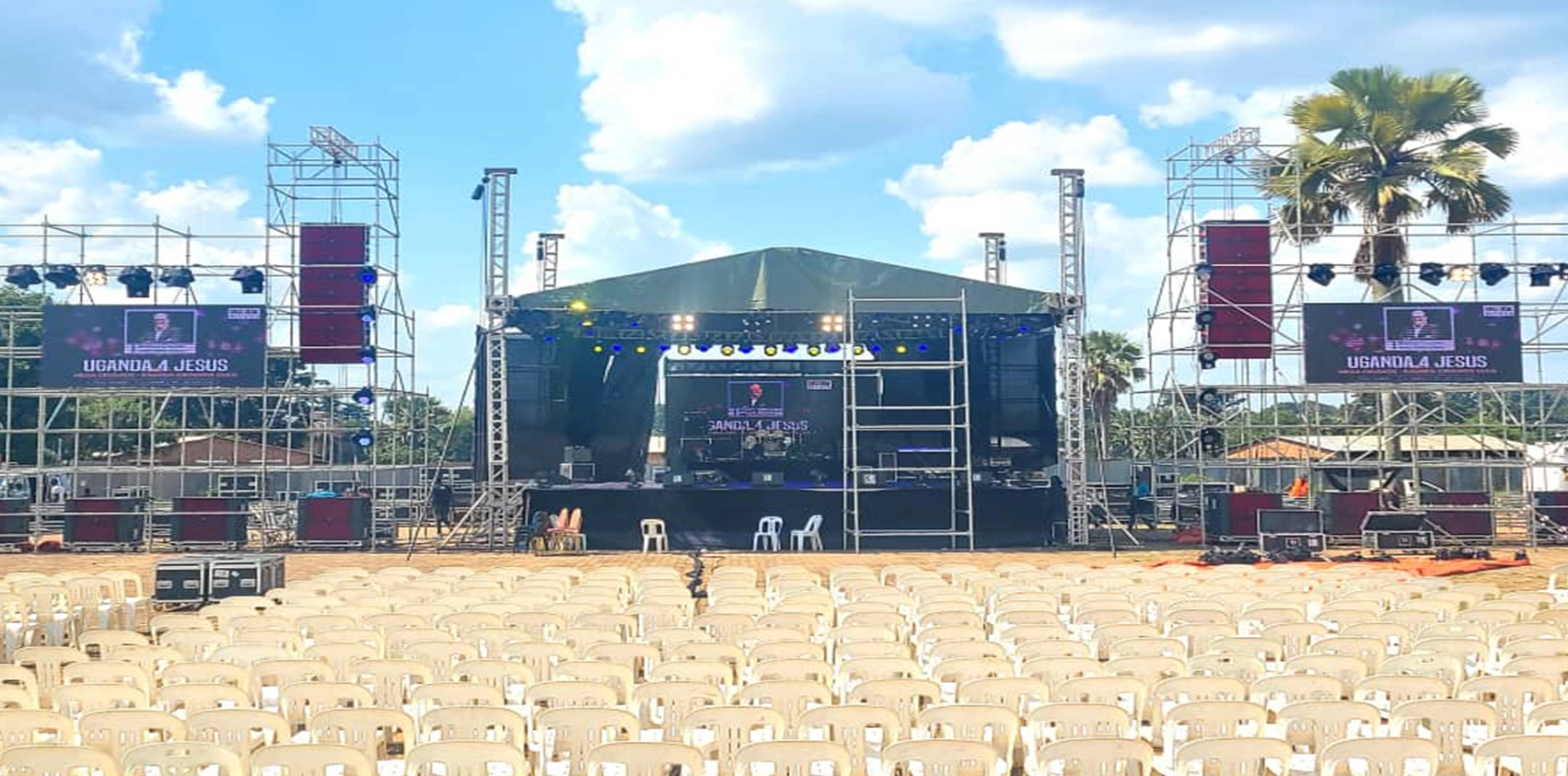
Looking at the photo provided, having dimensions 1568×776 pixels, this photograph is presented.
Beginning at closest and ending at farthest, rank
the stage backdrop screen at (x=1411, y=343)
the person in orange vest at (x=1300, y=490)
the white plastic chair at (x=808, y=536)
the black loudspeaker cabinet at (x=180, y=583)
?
the black loudspeaker cabinet at (x=180, y=583)
the stage backdrop screen at (x=1411, y=343)
the white plastic chair at (x=808, y=536)
the person in orange vest at (x=1300, y=490)

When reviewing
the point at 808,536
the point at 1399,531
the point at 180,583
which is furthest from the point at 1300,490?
the point at 180,583

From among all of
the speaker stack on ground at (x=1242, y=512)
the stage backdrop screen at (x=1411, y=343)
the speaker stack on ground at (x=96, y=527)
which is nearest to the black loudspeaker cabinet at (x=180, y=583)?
the speaker stack on ground at (x=96, y=527)

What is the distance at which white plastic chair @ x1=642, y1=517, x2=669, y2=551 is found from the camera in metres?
21.4

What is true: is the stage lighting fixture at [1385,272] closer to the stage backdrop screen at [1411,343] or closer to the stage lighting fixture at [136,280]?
the stage backdrop screen at [1411,343]

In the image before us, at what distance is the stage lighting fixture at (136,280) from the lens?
72.8 feet

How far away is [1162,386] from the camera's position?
22.4 meters

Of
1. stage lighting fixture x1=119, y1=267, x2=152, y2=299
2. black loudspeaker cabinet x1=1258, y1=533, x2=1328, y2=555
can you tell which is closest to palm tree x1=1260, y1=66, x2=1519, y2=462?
black loudspeaker cabinet x1=1258, y1=533, x2=1328, y2=555

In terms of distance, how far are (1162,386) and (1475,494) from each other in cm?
506

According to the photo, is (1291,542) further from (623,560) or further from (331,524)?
(331,524)

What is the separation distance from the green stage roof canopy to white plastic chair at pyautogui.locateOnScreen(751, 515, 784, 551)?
3.50 meters

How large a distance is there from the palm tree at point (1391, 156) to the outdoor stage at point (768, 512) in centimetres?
706

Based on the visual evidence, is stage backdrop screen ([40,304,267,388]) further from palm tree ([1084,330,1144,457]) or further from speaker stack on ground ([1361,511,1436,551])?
palm tree ([1084,330,1144,457])

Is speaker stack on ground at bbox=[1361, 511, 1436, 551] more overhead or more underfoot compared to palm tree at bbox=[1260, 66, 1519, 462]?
more underfoot

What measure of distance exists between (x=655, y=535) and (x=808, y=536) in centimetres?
256
